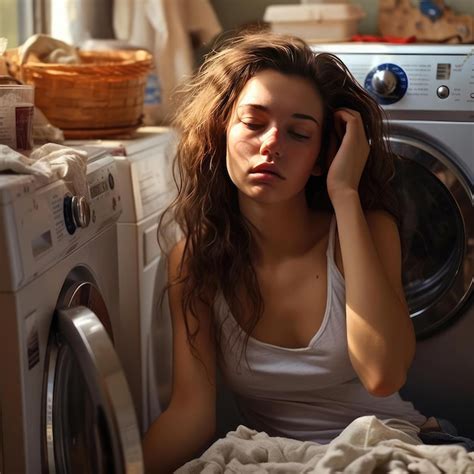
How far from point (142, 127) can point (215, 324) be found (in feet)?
3.15

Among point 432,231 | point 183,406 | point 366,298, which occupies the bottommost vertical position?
point 183,406

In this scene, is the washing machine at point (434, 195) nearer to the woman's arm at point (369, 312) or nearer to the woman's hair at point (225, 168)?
the woman's hair at point (225, 168)

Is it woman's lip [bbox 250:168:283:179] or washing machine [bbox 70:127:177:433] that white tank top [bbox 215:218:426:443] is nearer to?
woman's lip [bbox 250:168:283:179]

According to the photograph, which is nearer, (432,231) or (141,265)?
(141,265)

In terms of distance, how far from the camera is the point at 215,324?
1674 mm

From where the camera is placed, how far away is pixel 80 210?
1.48 m

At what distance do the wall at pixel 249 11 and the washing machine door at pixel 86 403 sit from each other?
164cm

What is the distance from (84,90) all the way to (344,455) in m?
1.13

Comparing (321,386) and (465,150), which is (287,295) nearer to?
(321,386)

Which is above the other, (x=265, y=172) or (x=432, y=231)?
(x=265, y=172)

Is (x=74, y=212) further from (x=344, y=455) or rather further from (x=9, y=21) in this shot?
(x=9, y=21)

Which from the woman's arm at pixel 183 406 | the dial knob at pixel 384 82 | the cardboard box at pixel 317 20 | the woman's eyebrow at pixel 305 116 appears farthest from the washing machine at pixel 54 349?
the cardboard box at pixel 317 20

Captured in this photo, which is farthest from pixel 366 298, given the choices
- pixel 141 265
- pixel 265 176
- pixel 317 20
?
pixel 317 20

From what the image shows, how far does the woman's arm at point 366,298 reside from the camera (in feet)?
4.99
